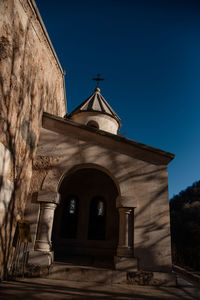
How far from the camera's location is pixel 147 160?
19.1 feet

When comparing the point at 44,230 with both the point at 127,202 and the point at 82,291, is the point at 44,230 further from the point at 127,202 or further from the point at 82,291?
the point at 127,202

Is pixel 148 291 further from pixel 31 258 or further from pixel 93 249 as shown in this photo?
pixel 93 249

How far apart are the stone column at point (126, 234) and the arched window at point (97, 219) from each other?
9.94 ft

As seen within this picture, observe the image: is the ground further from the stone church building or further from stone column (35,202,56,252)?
stone column (35,202,56,252)

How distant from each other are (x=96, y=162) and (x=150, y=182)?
1.64 metres

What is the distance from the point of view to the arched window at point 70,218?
26.0 feet

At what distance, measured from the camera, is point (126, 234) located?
5.09 meters

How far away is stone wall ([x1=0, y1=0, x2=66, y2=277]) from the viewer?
4113 millimetres

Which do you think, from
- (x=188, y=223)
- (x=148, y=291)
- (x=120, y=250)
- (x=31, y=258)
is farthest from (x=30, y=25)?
(x=188, y=223)

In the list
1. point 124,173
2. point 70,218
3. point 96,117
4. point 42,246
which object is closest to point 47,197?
point 42,246

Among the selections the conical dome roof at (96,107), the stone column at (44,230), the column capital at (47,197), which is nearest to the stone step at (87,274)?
the stone column at (44,230)

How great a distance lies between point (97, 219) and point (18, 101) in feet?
18.3

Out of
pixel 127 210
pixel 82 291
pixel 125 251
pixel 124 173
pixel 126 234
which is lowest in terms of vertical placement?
pixel 82 291

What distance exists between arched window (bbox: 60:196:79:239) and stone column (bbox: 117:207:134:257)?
11.0ft
